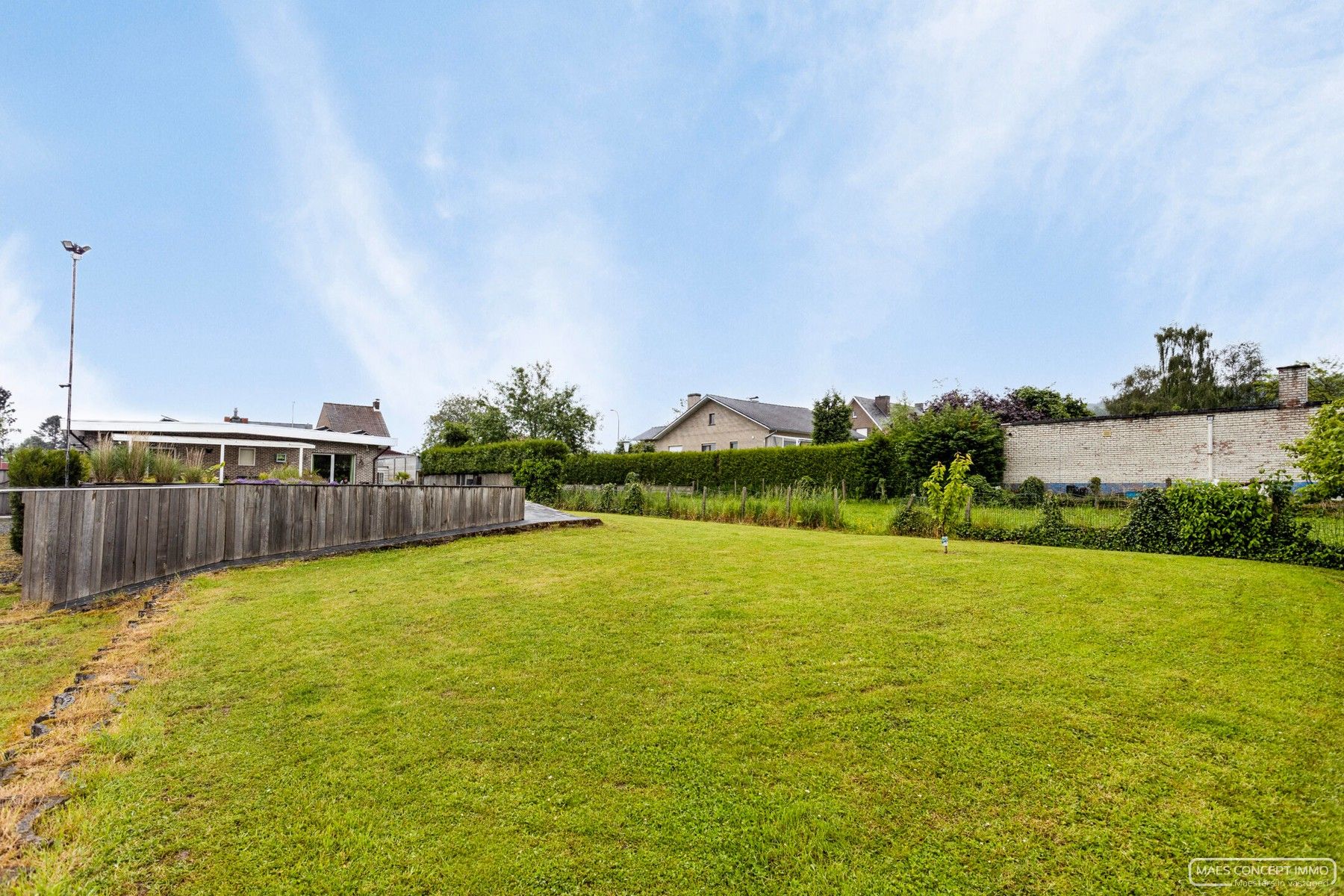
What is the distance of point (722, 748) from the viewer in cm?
306

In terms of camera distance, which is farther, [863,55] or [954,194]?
[954,194]

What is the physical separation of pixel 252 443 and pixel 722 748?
25385 mm

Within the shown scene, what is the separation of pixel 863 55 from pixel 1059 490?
1465cm

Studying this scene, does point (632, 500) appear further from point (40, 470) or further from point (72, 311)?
point (72, 311)

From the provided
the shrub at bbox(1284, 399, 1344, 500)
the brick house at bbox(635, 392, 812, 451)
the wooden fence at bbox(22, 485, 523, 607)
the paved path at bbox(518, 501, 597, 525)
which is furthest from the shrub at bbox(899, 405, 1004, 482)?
the wooden fence at bbox(22, 485, 523, 607)

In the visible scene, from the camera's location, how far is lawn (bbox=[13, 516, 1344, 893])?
2.25 metres

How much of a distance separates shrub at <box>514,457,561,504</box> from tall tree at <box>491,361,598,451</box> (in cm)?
1729

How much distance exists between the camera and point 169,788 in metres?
2.73

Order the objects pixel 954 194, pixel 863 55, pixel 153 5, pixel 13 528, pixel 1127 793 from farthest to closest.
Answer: pixel 954 194 < pixel 863 55 < pixel 153 5 < pixel 13 528 < pixel 1127 793

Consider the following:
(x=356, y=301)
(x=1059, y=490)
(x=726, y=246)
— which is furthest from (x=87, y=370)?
(x=1059, y=490)

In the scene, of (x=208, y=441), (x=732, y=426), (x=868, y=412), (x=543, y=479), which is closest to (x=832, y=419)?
(x=732, y=426)

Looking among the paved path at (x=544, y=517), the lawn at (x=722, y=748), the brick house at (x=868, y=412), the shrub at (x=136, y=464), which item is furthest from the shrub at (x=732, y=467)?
the brick house at (x=868, y=412)

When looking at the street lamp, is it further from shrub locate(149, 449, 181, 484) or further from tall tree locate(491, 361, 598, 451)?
tall tree locate(491, 361, 598, 451)

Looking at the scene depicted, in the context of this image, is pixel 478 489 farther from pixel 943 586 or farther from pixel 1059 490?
pixel 1059 490
